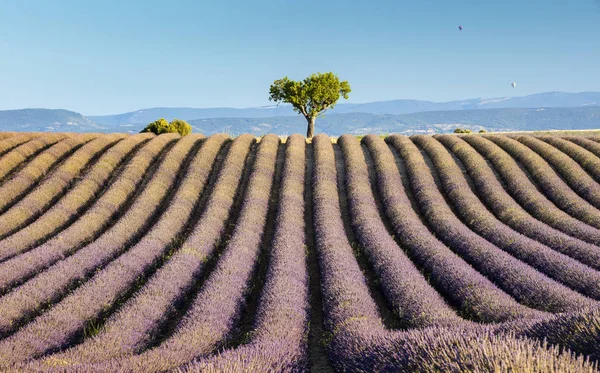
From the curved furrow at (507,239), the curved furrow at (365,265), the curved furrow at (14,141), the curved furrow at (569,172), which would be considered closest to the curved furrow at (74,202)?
the curved furrow at (14,141)

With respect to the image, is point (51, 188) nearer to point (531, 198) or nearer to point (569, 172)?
point (531, 198)

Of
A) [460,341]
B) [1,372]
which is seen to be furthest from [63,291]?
[460,341]

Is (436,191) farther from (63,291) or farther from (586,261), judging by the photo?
(63,291)

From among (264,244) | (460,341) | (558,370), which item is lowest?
(264,244)

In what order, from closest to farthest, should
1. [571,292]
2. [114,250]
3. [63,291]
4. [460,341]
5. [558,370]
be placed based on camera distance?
[558,370] → [460,341] → [571,292] → [63,291] → [114,250]

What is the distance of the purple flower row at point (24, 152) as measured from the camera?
827 inches

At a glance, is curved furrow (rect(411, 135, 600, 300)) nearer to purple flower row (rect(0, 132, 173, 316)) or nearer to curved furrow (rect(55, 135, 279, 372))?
curved furrow (rect(55, 135, 279, 372))

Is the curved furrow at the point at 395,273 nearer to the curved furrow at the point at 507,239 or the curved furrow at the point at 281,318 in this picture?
the curved furrow at the point at 281,318

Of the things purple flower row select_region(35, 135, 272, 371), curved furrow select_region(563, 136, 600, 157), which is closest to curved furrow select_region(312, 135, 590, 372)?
purple flower row select_region(35, 135, 272, 371)

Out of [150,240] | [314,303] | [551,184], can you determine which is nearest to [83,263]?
[150,240]

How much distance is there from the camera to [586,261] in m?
10.8

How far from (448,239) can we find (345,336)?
24.6ft

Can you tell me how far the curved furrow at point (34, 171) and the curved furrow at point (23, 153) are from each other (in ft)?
1.93

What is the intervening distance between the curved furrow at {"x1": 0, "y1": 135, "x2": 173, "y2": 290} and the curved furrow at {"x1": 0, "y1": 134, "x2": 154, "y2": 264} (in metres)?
0.57
